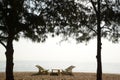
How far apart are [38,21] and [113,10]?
6421 millimetres

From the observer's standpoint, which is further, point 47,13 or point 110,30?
point 110,30

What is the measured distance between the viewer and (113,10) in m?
24.1

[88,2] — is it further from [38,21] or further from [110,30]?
[38,21]

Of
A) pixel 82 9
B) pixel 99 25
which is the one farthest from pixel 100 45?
pixel 82 9

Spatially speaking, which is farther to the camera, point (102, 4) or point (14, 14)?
point (102, 4)

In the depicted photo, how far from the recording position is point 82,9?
24.4 metres

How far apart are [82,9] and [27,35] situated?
5112 millimetres

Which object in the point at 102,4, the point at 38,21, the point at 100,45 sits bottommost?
the point at 100,45

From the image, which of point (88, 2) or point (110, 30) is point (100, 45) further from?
point (88, 2)

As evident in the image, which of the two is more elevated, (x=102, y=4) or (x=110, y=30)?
(x=102, y=4)

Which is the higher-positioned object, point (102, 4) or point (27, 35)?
point (102, 4)

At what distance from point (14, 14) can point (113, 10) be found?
8.21 m

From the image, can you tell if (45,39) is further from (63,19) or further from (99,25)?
(99,25)

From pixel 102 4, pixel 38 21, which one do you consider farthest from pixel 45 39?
pixel 102 4
